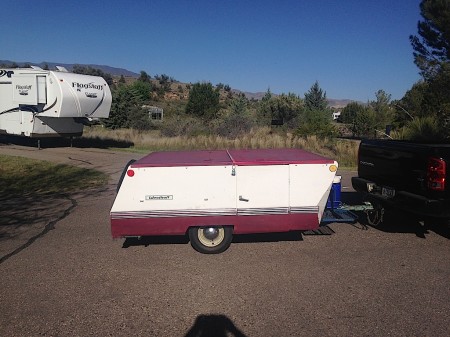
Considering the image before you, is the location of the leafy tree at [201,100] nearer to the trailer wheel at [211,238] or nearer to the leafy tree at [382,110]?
the leafy tree at [382,110]

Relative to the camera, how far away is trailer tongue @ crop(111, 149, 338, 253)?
218 inches

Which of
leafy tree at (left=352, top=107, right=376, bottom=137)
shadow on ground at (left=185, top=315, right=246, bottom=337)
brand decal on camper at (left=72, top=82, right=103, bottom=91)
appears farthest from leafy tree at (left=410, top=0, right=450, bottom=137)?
shadow on ground at (left=185, top=315, right=246, bottom=337)

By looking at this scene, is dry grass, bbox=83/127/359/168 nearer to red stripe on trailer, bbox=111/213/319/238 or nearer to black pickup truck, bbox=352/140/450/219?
black pickup truck, bbox=352/140/450/219

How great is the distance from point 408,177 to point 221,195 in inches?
110

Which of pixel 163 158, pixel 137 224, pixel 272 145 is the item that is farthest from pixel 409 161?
pixel 272 145

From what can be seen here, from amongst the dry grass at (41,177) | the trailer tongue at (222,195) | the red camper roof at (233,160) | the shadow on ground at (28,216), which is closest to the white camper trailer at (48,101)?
the dry grass at (41,177)

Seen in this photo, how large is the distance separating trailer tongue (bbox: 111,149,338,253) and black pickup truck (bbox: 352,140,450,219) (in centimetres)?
124

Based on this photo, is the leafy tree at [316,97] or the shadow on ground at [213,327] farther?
the leafy tree at [316,97]

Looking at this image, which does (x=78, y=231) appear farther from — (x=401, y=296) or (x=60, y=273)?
(x=401, y=296)

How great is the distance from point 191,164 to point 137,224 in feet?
3.68

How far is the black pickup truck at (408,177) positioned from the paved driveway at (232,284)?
2.17ft

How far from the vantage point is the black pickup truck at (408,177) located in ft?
18.0

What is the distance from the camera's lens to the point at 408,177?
236 inches

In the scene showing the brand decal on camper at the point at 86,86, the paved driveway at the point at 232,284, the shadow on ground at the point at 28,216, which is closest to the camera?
the paved driveway at the point at 232,284
